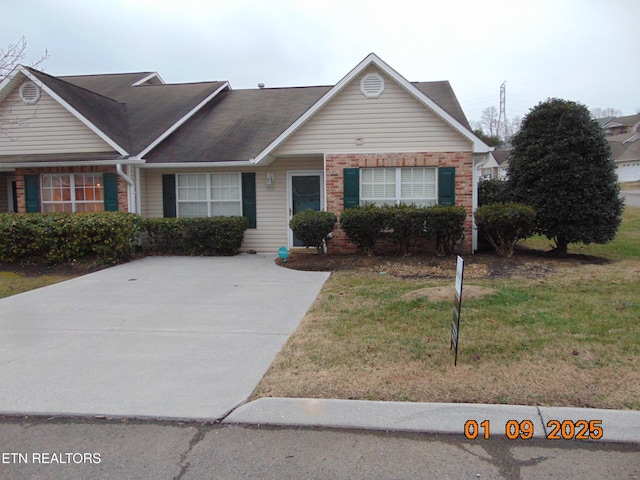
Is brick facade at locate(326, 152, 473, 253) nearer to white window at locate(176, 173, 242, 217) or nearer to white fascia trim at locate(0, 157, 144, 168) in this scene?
white window at locate(176, 173, 242, 217)

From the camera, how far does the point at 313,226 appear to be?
11.9 meters

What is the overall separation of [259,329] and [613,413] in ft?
13.2

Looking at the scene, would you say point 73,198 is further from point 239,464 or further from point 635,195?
point 635,195

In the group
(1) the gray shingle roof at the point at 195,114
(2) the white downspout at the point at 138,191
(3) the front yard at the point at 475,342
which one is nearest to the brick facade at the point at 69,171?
(2) the white downspout at the point at 138,191

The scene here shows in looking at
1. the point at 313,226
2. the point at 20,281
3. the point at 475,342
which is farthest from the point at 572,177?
the point at 20,281

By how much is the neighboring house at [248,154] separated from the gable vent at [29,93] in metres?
0.03

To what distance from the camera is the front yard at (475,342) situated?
428 cm

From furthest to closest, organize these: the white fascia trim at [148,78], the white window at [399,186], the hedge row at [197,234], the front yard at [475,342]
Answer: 1. the white fascia trim at [148,78]
2. the hedge row at [197,234]
3. the white window at [399,186]
4. the front yard at [475,342]

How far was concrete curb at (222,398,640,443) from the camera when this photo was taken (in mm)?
3645

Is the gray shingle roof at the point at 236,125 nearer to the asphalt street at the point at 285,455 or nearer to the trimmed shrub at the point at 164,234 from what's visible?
the trimmed shrub at the point at 164,234

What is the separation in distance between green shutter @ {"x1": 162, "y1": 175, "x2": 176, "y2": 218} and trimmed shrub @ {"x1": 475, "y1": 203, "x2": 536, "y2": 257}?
27.7 ft

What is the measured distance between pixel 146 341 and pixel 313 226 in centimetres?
642

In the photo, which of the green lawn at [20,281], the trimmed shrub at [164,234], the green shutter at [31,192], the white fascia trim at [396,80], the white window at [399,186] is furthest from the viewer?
the green shutter at [31,192]

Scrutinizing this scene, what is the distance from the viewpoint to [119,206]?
1387 centimetres
